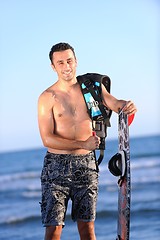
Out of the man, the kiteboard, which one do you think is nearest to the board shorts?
the man

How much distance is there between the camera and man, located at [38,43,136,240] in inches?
144

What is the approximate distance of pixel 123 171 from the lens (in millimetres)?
3725

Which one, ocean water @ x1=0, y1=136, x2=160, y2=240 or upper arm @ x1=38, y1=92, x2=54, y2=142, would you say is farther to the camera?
ocean water @ x1=0, y1=136, x2=160, y2=240

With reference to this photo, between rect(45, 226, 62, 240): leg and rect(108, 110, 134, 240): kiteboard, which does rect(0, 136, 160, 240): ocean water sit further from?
rect(45, 226, 62, 240): leg

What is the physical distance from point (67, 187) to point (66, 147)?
262mm

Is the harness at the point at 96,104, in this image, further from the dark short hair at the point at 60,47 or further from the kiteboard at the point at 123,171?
the dark short hair at the point at 60,47

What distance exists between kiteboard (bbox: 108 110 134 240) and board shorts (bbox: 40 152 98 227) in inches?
6.2

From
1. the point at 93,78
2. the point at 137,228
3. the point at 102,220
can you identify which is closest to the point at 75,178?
the point at 93,78

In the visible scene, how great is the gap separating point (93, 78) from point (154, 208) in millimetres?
6580

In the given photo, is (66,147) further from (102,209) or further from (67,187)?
(102,209)

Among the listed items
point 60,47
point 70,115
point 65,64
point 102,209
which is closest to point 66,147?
point 70,115

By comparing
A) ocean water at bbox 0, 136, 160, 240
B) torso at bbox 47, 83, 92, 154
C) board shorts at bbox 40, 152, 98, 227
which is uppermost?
torso at bbox 47, 83, 92, 154

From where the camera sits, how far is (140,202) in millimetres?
11070

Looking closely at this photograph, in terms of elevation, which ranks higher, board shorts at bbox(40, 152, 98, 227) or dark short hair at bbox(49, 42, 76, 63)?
dark short hair at bbox(49, 42, 76, 63)
